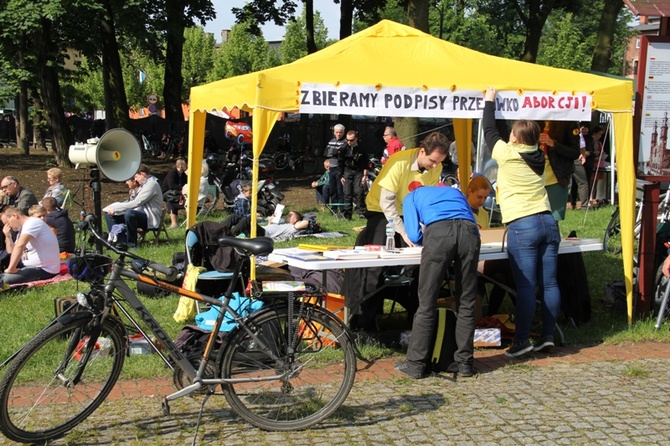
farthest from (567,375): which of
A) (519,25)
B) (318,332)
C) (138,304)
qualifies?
(519,25)

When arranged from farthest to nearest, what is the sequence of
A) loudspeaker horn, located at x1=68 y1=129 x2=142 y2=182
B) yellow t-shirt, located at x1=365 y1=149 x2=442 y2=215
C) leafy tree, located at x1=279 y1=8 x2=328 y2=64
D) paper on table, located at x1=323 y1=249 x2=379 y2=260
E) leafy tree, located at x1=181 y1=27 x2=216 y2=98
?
leafy tree, located at x1=181 y1=27 x2=216 y2=98
leafy tree, located at x1=279 y1=8 x2=328 y2=64
loudspeaker horn, located at x1=68 y1=129 x2=142 y2=182
yellow t-shirt, located at x1=365 y1=149 x2=442 y2=215
paper on table, located at x1=323 y1=249 x2=379 y2=260

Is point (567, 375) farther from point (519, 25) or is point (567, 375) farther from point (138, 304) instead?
point (519, 25)

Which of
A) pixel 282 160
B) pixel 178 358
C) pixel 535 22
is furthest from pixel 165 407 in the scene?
pixel 535 22

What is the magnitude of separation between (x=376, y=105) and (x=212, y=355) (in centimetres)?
304

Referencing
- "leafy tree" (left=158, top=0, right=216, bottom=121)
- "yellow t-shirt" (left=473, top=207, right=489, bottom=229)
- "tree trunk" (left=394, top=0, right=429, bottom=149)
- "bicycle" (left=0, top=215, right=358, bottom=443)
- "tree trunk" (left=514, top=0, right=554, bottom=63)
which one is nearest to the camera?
"bicycle" (left=0, top=215, right=358, bottom=443)

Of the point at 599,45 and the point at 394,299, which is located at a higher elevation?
the point at 599,45

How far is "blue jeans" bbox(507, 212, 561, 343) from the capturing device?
644 cm

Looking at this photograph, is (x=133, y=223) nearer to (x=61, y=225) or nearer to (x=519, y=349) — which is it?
(x=61, y=225)

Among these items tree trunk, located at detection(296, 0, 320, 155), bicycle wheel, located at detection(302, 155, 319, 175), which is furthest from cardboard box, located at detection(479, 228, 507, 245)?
tree trunk, located at detection(296, 0, 320, 155)

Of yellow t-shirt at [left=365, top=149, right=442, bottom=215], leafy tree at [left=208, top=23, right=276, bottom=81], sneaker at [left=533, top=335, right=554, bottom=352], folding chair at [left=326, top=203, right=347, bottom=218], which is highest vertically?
leafy tree at [left=208, top=23, right=276, bottom=81]

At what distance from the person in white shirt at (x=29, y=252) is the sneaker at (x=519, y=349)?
5.23 metres

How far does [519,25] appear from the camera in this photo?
165 feet

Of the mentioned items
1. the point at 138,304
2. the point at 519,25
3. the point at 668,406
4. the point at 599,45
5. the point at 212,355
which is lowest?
the point at 668,406

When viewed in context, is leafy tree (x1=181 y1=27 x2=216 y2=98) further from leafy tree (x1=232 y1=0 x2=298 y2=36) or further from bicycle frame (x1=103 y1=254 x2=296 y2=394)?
bicycle frame (x1=103 y1=254 x2=296 y2=394)
